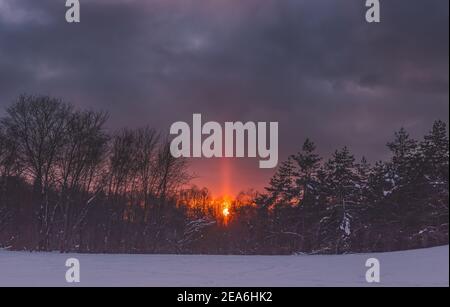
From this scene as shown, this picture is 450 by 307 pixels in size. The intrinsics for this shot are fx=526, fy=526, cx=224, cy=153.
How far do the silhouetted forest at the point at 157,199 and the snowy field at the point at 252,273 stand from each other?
13.1 m

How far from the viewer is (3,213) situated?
4816 centimetres

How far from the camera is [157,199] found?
4897 cm

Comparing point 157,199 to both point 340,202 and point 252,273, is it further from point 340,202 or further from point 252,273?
point 252,273

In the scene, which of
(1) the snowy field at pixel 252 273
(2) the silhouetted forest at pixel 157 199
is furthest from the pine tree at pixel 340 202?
(1) the snowy field at pixel 252 273

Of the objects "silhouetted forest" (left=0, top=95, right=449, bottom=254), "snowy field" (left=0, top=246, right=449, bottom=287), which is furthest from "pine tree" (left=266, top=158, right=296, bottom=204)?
"snowy field" (left=0, top=246, right=449, bottom=287)

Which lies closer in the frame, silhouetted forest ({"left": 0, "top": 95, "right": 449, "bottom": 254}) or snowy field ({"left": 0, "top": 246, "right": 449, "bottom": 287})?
snowy field ({"left": 0, "top": 246, "right": 449, "bottom": 287})

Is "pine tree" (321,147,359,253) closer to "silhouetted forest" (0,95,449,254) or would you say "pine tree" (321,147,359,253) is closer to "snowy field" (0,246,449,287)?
"silhouetted forest" (0,95,449,254)

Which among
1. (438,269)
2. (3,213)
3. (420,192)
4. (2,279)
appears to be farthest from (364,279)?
(3,213)

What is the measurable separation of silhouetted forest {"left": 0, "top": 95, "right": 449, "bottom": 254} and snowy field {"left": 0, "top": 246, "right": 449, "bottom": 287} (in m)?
13.1

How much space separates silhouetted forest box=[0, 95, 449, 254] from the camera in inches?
1367

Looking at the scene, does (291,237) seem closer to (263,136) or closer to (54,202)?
(263,136)

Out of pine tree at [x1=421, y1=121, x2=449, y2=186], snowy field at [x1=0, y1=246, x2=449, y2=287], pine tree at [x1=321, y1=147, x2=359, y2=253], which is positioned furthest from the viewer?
pine tree at [x1=321, y1=147, x2=359, y2=253]

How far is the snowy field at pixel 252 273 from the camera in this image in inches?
544

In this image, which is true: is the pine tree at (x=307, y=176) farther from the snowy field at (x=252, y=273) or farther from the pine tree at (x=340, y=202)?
the snowy field at (x=252, y=273)
